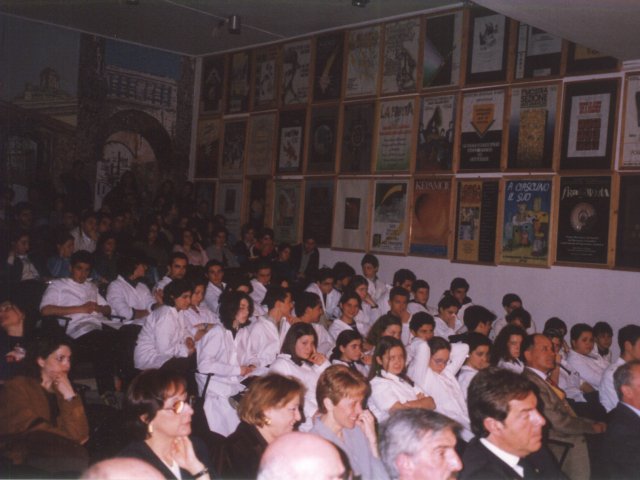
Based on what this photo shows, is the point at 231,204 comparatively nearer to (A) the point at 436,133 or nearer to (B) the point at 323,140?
(B) the point at 323,140

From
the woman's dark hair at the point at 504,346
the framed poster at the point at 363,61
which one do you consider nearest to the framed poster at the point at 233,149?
the framed poster at the point at 363,61

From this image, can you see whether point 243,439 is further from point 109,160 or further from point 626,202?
point 109,160

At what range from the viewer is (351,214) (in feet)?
37.7

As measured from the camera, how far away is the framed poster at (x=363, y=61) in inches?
440

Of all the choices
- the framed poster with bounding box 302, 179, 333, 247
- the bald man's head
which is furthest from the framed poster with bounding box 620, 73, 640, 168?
the bald man's head

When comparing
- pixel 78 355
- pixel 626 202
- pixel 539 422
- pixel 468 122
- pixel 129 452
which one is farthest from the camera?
pixel 468 122

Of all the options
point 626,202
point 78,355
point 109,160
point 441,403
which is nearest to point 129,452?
point 441,403

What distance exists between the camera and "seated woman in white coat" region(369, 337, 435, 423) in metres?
5.14

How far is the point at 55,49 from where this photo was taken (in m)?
12.7

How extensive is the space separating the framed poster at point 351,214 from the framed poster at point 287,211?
0.87 m

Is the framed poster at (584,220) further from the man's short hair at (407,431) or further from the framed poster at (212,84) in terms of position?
the framed poster at (212,84)

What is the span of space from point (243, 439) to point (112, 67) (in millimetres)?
Answer: 11150

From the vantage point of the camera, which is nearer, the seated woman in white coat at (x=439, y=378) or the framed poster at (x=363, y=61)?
the seated woman in white coat at (x=439, y=378)

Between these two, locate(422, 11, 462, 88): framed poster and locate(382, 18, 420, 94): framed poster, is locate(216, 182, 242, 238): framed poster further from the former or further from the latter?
locate(422, 11, 462, 88): framed poster
